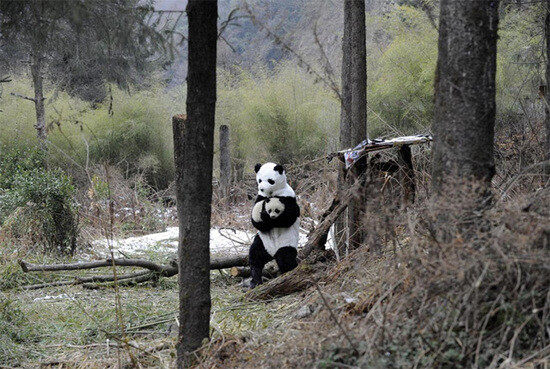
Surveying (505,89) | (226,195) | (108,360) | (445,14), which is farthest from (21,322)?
(505,89)

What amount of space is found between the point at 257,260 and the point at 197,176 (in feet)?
9.73

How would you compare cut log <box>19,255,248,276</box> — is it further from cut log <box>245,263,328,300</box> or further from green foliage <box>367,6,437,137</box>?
green foliage <box>367,6,437,137</box>

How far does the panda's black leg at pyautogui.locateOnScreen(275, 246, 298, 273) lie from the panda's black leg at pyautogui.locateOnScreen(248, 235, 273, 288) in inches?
6.3

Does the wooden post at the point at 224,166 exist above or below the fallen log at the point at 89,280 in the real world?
above

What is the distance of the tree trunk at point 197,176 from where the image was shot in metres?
3.26

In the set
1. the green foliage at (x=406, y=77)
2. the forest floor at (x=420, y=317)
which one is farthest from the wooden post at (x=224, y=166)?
the forest floor at (x=420, y=317)

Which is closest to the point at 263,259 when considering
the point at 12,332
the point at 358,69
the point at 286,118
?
the point at 358,69

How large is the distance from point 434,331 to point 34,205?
6683 mm

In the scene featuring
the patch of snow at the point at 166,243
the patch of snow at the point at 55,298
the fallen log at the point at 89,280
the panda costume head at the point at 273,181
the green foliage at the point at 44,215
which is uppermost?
the panda costume head at the point at 273,181

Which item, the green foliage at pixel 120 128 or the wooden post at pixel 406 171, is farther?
the green foliage at pixel 120 128

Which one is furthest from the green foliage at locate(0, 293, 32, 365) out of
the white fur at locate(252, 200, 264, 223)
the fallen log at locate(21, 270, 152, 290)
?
the white fur at locate(252, 200, 264, 223)

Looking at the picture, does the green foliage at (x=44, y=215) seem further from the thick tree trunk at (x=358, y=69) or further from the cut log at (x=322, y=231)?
the thick tree trunk at (x=358, y=69)

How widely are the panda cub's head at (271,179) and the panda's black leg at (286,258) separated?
575 mm

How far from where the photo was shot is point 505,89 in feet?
43.6
